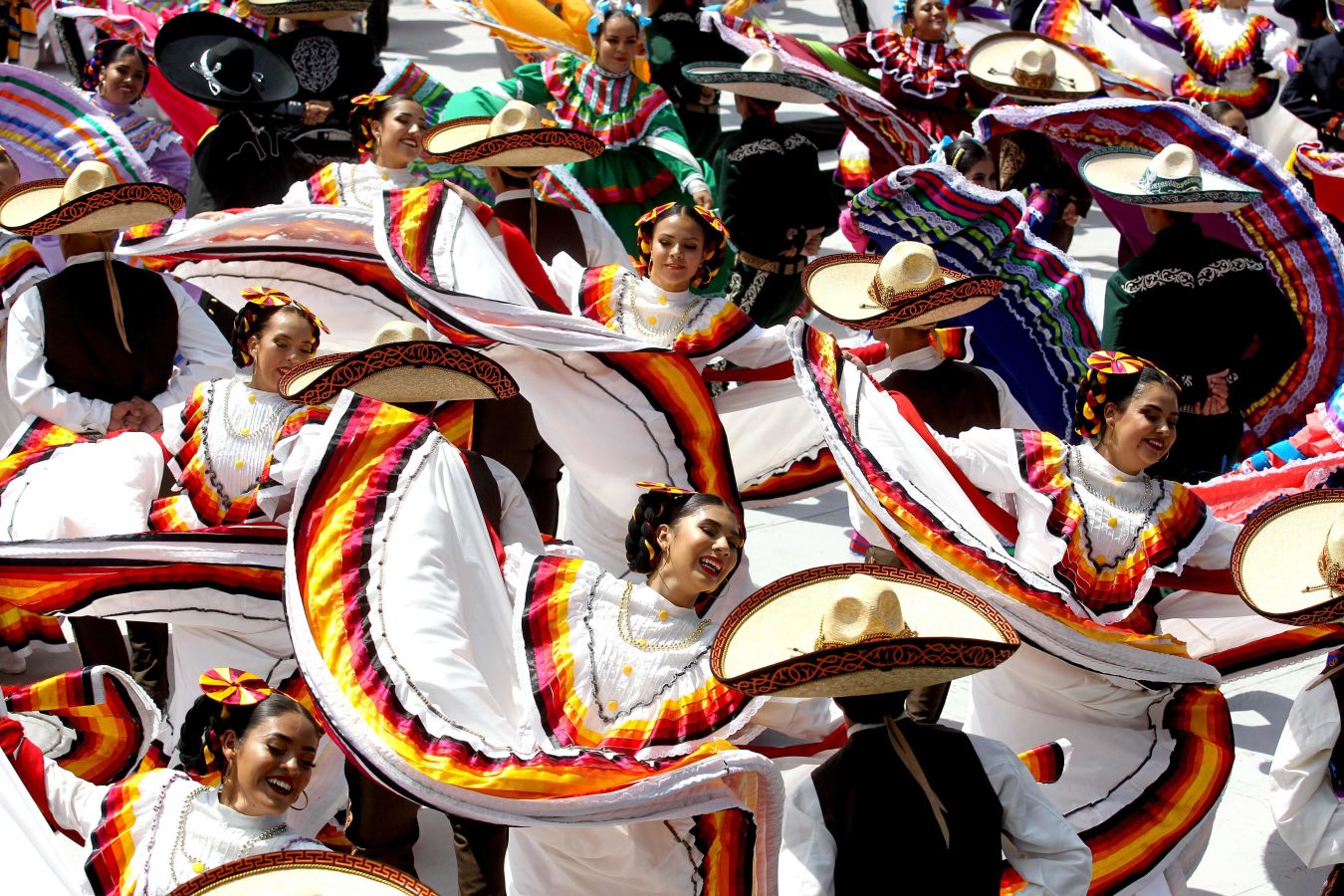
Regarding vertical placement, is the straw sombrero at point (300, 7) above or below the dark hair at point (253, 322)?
below

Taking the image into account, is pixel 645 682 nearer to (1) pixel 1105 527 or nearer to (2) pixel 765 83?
(1) pixel 1105 527

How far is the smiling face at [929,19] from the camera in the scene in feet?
23.7

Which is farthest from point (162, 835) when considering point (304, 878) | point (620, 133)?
point (620, 133)

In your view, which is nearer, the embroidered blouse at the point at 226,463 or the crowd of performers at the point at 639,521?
the crowd of performers at the point at 639,521

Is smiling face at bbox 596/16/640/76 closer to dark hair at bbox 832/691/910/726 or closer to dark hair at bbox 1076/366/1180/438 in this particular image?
dark hair at bbox 1076/366/1180/438

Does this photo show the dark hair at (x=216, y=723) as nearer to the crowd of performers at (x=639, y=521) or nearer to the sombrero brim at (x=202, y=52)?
the crowd of performers at (x=639, y=521)

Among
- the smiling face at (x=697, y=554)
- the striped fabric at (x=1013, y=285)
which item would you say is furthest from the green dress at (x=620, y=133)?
the smiling face at (x=697, y=554)

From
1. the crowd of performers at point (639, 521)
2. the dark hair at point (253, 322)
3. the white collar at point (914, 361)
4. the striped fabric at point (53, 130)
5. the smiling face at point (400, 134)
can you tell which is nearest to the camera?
the crowd of performers at point (639, 521)

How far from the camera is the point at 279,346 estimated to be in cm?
400

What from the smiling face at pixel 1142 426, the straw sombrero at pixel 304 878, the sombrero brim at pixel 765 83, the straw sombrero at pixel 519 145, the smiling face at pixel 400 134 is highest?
the straw sombrero at pixel 304 878

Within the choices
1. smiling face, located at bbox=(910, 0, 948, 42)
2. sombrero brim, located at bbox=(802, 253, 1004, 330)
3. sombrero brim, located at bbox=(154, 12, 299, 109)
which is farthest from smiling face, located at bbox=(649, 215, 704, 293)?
smiling face, located at bbox=(910, 0, 948, 42)

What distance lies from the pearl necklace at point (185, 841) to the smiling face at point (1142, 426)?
1.98 meters

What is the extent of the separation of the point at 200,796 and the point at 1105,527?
2.01 m

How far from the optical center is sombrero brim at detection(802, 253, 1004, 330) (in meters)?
4.30
